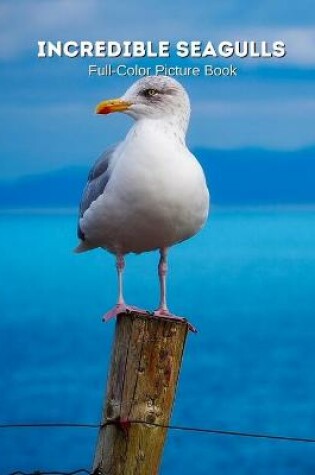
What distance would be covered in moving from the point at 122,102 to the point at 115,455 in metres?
0.96

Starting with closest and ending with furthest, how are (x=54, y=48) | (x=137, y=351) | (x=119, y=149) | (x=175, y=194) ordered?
1. (x=137, y=351)
2. (x=175, y=194)
3. (x=119, y=149)
4. (x=54, y=48)

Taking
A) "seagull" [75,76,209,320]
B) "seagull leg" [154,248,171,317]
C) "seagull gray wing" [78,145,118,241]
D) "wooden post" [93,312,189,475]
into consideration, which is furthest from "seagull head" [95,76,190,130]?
"wooden post" [93,312,189,475]

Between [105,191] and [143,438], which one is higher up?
[105,191]

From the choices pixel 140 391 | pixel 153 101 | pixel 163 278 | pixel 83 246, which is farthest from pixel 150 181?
pixel 140 391

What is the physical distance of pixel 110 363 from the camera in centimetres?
220

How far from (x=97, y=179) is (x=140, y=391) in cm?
86

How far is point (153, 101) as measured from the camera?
8.87ft

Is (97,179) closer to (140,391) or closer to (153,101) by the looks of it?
(153,101)

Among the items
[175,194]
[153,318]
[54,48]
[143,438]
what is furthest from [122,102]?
[54,48]

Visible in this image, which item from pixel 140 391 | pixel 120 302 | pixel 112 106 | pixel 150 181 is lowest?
pixel 140 391

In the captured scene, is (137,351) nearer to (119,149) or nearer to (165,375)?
(165,375)

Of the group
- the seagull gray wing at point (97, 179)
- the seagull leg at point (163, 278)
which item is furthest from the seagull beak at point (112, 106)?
the seagull leg at point (163, 278)

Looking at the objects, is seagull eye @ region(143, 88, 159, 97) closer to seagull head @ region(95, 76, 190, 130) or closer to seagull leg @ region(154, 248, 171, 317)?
seagull head @ region(95, 76, 190, 130)

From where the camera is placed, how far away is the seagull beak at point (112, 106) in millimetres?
2695
